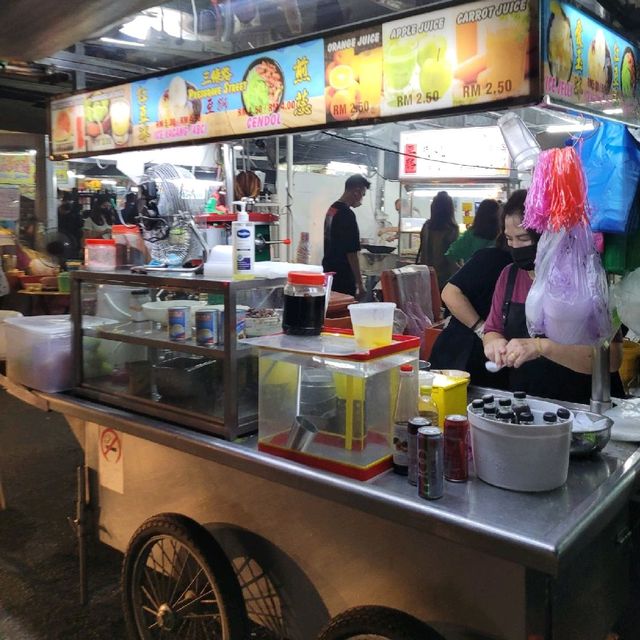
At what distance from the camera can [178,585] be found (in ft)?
7.23

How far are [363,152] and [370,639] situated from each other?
9.25m

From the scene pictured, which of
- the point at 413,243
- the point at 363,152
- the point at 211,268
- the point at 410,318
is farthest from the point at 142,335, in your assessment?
the point at 363,152

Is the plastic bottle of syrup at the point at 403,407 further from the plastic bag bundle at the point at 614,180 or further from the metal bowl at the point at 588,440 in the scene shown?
the plastic bag bundle at the point at 614,180

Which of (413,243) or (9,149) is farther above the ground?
(9,149)

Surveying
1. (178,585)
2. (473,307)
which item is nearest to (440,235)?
(473,307)

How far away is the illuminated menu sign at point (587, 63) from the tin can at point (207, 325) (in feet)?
4.01

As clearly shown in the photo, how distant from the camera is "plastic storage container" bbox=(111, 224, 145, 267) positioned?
8.94 ft

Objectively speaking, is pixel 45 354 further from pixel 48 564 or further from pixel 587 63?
pixel 587 63

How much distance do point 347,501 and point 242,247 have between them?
93 centimetres

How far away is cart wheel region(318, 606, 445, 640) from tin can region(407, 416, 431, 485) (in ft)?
1.07

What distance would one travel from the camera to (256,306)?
232 cm

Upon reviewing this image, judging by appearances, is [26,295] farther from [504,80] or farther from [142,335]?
[504,80]

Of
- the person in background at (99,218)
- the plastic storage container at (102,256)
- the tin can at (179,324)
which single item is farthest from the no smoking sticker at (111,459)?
the person in background at (99,218)

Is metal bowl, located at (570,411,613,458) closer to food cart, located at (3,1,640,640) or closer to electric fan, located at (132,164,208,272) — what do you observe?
food cart, located at (3,1,640,640)
